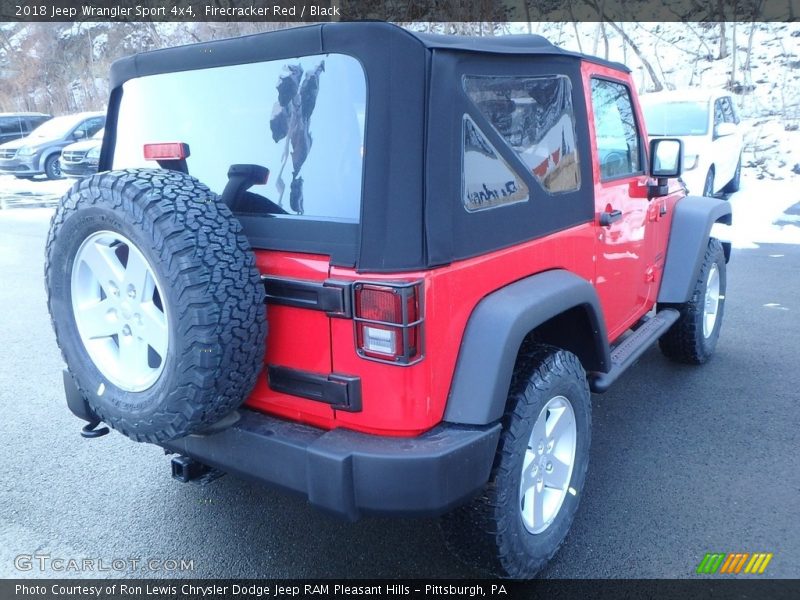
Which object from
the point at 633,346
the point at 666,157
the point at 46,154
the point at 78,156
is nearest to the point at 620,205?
the point at 666,157

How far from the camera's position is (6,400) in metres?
4.26

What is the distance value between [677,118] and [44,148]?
14.4 meters

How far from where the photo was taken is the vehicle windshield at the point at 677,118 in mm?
9781

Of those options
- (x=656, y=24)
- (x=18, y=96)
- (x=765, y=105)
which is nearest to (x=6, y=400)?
(x=765, y=105)

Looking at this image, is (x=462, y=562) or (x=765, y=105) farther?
(x=765, y=105)

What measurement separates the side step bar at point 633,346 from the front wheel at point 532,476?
1.16 ft

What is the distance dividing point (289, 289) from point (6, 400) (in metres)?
3.11

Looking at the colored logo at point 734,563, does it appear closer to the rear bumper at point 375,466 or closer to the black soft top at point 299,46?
the rear bumper at point 375,466

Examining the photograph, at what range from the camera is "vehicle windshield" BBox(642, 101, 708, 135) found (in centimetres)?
978

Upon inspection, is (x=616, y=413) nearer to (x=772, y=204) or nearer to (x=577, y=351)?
(x=577, y=351)

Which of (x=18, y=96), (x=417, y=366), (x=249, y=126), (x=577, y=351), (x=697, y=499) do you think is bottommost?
(x=697, y=499)

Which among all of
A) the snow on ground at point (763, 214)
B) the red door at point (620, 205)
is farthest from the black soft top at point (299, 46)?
the snow on ground at point (763, 214)

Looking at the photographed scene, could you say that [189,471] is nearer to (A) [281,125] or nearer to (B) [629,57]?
(A) [281,125]

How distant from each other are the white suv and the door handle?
6.61 m
